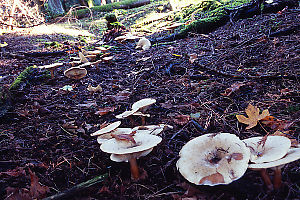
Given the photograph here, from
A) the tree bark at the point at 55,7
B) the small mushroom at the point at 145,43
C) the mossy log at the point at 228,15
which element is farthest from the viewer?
the tree bark at the point at 55,7

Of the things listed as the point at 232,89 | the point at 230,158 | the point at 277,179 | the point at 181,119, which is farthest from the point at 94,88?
the point at 277,179

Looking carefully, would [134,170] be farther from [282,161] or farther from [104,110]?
[104,110]

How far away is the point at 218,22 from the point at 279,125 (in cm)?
531

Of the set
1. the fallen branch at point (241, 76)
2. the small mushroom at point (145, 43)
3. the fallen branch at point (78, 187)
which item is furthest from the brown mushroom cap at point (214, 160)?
the small mushroom at point (145, 43)

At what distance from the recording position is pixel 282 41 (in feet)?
13.0

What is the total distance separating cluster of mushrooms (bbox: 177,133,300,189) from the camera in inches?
53.1

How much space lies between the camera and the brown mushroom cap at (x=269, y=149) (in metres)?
1.35

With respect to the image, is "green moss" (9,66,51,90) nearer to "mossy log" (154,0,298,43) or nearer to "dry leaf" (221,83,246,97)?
"dry leaf" (221,83,246,97)

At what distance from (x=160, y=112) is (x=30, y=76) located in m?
3.25

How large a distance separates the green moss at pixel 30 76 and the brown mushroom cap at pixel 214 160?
3.49m

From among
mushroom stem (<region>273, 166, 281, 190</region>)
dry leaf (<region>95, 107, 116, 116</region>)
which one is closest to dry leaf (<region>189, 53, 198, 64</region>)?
dry leaf (<region>95, 107, 116, 116</region>)

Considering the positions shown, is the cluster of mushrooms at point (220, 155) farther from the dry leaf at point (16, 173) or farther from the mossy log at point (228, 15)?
the mossy log at point (228, 15)

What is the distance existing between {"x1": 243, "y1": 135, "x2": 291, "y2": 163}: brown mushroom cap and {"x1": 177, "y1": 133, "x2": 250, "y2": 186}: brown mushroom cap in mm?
102

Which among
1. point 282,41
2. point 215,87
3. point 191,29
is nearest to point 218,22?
point 191,29
